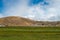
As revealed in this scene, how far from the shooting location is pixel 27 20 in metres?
→ 194

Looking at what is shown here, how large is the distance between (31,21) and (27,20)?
5569 millimetres

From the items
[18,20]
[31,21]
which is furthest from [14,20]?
[31,21]

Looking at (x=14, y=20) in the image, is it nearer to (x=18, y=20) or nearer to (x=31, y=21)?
(x=18, y=20)

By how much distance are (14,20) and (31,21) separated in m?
17.3

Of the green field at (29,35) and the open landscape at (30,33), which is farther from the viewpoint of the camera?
the open landscape at (30,33)

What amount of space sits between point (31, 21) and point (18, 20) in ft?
42.1

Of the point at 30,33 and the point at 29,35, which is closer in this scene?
the point at 29,35

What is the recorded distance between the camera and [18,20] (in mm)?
195500

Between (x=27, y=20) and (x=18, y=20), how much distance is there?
812cm

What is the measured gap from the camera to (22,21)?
189 metres

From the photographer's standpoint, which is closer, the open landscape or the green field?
the green field

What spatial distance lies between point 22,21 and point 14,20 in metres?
11.6

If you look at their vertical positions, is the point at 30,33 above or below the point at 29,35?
below

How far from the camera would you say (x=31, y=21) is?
623 ft
